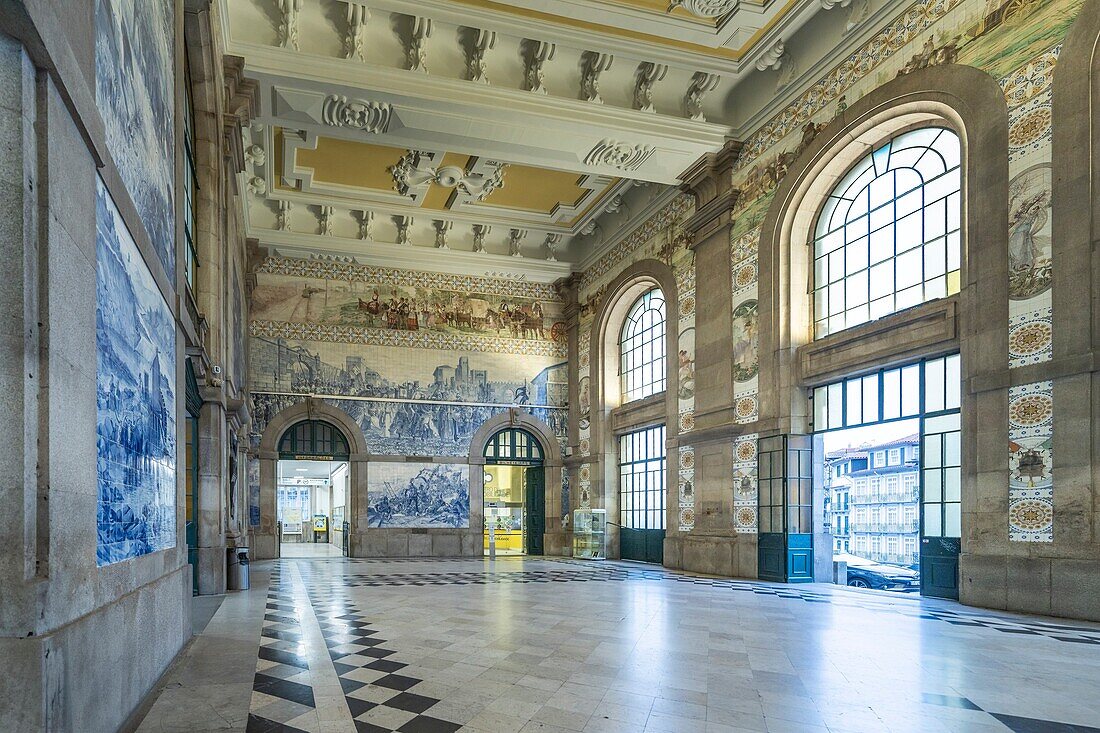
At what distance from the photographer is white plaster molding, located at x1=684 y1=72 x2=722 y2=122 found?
14.6 m

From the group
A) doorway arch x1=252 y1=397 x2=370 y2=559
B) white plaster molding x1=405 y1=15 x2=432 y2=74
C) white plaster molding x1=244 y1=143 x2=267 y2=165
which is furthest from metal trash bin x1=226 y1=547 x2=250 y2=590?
doorway arch x1=252 y1=397 x2=370 y2=559

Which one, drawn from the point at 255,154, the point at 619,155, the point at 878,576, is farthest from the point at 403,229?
the point at 878,576

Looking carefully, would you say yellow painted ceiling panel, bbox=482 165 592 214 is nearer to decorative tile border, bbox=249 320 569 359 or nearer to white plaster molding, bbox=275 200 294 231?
decorative tile border, bbox=249 320 569 359

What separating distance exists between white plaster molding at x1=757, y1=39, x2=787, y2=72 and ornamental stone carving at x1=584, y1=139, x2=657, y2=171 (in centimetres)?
261

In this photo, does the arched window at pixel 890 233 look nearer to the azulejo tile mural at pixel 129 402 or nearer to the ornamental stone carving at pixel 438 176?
the ornamental stone carving at pixel 438 176

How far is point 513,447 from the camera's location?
23.6m

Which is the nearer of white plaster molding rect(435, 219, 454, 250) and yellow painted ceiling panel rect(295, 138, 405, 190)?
yellow painted ceiling panel rect(295, 138, 405, 190)

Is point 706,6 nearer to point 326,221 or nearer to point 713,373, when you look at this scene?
point 713,373

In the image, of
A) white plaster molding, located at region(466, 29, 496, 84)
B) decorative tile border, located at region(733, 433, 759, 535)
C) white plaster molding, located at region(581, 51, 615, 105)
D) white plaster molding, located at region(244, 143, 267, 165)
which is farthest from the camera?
white plaster molding, located at region(244, 143, 267, 165)

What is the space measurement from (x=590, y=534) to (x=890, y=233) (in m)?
11.8

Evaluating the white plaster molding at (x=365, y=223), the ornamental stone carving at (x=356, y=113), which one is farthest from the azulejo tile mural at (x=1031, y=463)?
the white plaster molding at (x=365, y=223)

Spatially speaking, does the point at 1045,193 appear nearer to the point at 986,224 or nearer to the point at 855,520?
the point at 986,224

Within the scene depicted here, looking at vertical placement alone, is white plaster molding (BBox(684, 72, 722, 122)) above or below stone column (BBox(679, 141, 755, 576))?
above

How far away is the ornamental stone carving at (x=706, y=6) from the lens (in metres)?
12.4
